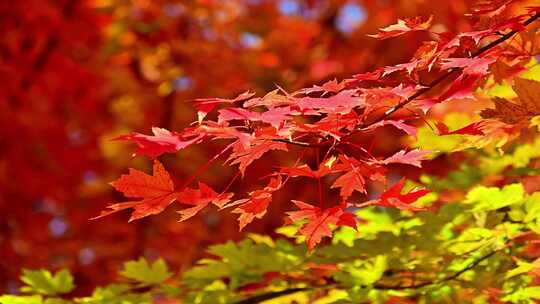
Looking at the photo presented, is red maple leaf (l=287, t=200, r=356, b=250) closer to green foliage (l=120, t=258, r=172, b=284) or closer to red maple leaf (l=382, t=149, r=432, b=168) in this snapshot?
red maple leaf (l=382, t=149, r=432, b=168)

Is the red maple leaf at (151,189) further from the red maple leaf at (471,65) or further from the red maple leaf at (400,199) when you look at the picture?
the red maple leaf at (471,65)

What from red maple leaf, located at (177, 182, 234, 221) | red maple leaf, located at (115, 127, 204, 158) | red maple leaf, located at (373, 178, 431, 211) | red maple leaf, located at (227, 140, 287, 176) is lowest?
red maple leaf, located at (373, 178, 431, 211)

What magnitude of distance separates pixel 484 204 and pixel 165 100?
2.97 m

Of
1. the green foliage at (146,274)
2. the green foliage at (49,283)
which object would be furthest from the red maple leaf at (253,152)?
the green foliage at (49,283)

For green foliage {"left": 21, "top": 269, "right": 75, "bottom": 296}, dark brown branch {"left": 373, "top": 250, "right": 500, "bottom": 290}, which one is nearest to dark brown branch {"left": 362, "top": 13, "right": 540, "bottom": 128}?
dark brown branch {"left": 373, "top": 250, "right": 500, "bottom": 290}

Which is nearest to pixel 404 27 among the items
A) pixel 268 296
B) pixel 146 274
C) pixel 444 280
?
pixel 444 280

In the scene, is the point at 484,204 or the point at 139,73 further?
the point at 139,73

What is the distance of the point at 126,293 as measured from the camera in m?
1.94

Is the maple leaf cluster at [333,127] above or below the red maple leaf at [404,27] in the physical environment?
below

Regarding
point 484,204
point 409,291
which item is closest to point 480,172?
point 484,204

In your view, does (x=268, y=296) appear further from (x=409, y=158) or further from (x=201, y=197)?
(x=409, y=158)

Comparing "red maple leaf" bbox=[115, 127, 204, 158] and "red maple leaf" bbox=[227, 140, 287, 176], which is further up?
"red maple leaf" bbox=[115, 127, 204, 158]

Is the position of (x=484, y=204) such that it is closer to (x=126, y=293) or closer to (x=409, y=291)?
(x=409, y=291)

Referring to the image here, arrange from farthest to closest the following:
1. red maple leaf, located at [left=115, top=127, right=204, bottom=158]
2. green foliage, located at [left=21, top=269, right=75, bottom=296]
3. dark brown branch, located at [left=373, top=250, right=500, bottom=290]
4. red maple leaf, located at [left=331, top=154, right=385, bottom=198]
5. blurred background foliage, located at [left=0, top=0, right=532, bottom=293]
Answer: blurred background foliage, located at [left=0, top=0, right=532, bottom=293] < green foliage, located at [left=21, top=269, right=75, bottom=296] < dark brown branch, located at [left=373, top=250, right=500, bottom=290] < red maple leaf, located at [left=331, top=154, right=385, bottom=198] < red maple leaf, located at [left=115, top=127, right=204, bottom=158]
